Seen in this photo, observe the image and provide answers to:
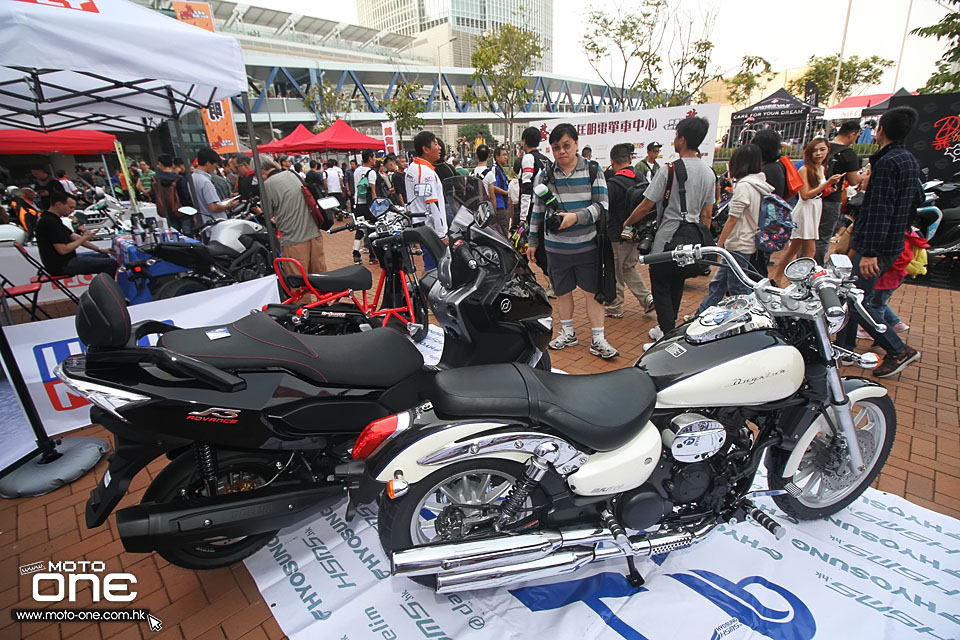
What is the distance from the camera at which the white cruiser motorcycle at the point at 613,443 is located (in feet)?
5.33

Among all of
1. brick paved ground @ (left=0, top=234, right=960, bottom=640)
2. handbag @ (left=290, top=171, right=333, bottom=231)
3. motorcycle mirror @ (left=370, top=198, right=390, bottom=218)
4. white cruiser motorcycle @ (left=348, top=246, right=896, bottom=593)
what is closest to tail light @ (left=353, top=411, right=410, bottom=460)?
white cruiser motorcycle @ (left=348, top=246, right=896, bottom=593)

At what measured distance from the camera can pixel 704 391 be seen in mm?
1755

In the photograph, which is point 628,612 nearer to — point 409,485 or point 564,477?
point 564,477

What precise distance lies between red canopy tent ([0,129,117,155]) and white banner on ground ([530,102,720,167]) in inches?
418

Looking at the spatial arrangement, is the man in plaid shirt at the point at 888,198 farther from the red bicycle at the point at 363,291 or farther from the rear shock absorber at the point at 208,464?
the rear shock absorber at the point at 208,464

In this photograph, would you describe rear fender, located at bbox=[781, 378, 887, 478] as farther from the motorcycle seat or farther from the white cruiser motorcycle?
the motorcycle seat

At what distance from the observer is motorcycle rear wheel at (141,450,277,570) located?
76.5 inches

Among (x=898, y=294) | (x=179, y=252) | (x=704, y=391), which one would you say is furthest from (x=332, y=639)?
(x=898, y=294)

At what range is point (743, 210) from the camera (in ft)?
12.9

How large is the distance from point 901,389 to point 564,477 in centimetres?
345

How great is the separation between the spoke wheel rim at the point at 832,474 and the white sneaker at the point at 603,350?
1911mm

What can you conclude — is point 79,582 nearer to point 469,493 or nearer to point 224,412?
point 224,412

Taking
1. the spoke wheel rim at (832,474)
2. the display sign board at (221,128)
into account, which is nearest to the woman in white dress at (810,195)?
the spoke wheel rim at (832,474)

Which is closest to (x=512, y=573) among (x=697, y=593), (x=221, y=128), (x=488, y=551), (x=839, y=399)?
(x=488, y=551)
